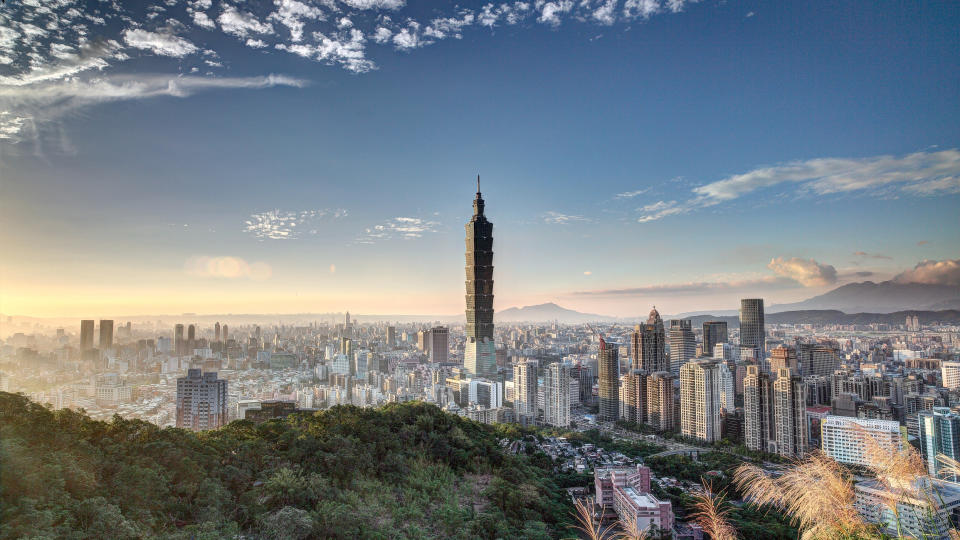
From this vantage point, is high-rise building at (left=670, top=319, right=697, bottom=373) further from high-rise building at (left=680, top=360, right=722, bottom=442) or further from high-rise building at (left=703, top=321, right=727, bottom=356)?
high-rise building at (left=680, top=360, right=722, bottom=442)

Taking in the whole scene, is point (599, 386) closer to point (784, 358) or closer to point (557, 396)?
point (557, 396)

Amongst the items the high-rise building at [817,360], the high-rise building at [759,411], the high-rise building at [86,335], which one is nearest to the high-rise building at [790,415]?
the high-rise building at [759,411]

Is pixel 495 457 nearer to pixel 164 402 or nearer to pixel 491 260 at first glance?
pixel 164 402

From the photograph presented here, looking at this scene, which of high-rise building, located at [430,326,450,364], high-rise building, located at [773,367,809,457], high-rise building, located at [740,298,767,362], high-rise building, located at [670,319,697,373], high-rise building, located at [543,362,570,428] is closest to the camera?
high-rise building, located at [773,367,809,457]

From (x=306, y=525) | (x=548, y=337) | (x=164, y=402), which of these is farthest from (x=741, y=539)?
(x=548, y=337)

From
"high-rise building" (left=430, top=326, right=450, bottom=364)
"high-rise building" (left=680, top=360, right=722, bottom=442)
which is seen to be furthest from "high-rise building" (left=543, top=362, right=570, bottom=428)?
"high-rise building" (left=430, top=326, right=450, bottom=364)
